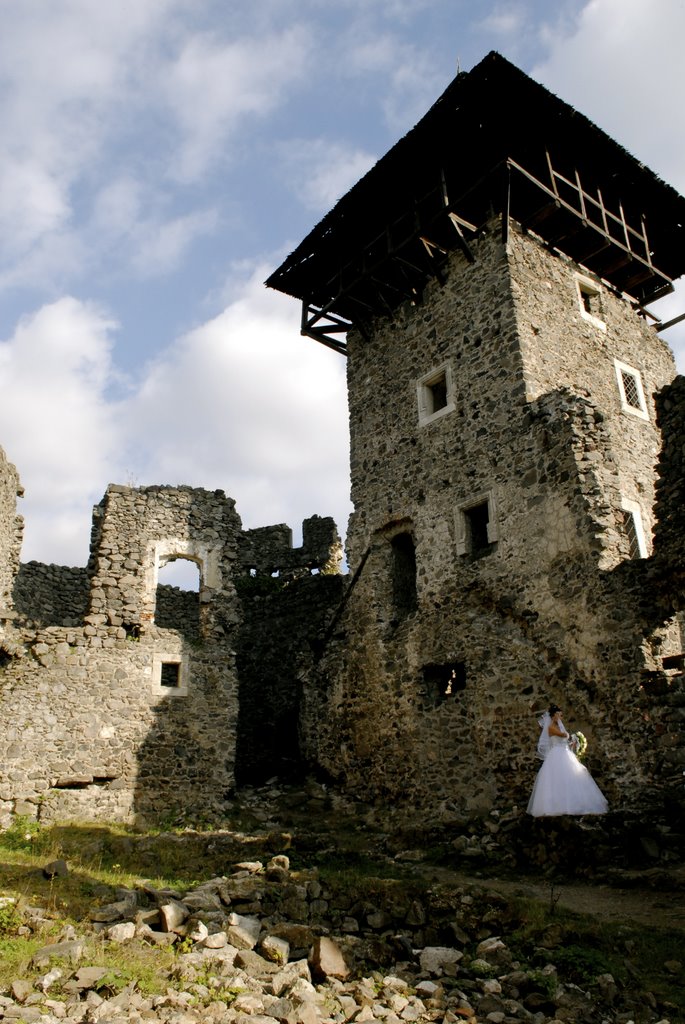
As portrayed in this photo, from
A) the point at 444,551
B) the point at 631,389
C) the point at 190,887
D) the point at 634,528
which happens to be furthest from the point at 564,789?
the point at 631,389

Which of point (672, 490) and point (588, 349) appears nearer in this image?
point (672, 490)

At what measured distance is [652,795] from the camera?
10.3 m

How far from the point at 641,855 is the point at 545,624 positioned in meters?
3.65

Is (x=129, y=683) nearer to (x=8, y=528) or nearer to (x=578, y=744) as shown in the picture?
(x=8, y=528)

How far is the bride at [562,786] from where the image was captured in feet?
31.9

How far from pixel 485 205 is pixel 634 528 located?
7.30 meters

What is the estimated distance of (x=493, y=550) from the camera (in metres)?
13.7

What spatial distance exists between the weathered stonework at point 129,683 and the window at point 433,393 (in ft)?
14.4

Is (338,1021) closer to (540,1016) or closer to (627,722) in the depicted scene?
(540,1016)

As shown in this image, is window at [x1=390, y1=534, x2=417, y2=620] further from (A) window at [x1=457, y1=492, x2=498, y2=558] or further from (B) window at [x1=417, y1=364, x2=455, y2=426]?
(B) window at [x1=417, y1=364, x2=455, y2=426]

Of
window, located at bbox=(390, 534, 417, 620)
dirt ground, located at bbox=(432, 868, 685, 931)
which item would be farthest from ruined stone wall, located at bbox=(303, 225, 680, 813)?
dirt ground, located at bbox=(432, 868, 685, 931)

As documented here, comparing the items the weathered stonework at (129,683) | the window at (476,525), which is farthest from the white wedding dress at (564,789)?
the weathered stonework at (129,683)

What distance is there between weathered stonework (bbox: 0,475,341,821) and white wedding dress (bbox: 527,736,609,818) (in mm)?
5922

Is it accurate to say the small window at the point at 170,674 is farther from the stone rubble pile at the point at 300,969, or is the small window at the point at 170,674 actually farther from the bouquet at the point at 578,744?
the bouquet at the point at 578,744
